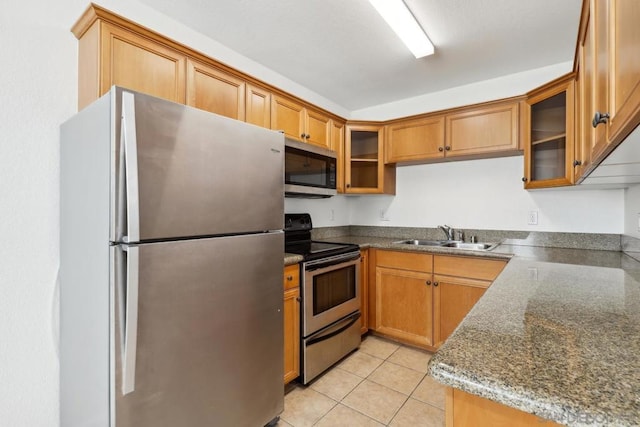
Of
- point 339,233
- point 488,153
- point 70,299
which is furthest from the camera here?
point 339,233

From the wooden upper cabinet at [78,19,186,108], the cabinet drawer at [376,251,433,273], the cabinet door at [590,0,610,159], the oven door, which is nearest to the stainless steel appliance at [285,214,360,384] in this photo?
the oven door

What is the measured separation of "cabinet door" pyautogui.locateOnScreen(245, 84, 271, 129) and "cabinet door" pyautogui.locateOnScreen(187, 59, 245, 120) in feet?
0.16

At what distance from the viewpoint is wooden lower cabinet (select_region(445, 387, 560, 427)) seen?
548 mm

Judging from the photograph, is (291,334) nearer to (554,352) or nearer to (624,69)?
(554,352)

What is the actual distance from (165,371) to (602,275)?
1.92 m

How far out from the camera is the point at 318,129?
8.89 feet

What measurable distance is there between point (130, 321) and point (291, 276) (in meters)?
1.01

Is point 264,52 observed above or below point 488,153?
above

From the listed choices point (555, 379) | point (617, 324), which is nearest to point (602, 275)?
point (617, 324)

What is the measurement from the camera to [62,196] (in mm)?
1445

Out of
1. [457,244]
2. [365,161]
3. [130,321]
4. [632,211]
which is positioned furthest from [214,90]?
[632,211]

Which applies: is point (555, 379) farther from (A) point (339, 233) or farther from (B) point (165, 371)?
(A) point (339, 233)

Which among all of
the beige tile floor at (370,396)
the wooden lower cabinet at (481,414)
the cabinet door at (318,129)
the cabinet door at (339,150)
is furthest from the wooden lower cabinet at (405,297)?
the wooden lower cabinet at (481,414)

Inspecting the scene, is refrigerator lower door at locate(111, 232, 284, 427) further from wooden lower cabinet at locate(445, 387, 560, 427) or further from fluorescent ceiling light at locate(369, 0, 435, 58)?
fluorescent ceiling light at locate(369, 0, 435, 58)
